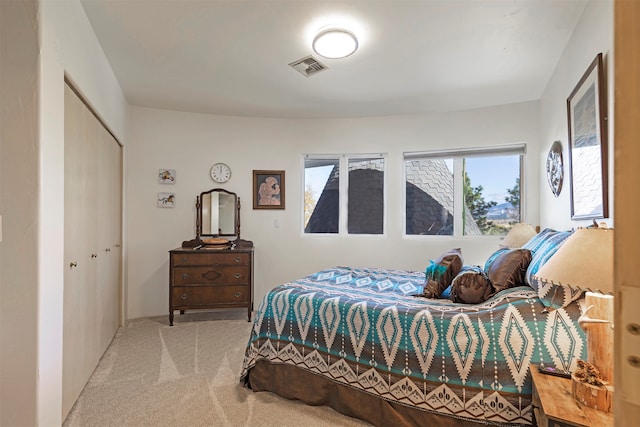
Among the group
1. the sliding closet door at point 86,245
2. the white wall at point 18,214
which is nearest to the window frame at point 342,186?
the sliding closet door at point 86,245

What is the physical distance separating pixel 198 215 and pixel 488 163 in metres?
3.44

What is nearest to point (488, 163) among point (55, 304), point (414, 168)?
point (414, 168)

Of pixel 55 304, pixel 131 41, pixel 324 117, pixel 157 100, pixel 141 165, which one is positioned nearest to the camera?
pixel 55 304

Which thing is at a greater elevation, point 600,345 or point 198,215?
point 198,215

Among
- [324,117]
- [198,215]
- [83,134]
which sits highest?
[324,117]

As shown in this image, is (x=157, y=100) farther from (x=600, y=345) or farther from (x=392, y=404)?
(x=600, y=345)

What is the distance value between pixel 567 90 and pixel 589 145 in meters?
0.72

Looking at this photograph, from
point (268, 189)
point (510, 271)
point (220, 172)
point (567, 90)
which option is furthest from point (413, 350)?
point (220, 172)

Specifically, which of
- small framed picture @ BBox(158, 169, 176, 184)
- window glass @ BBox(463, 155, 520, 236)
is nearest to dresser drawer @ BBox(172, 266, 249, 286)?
small framed picture @ BBox(158, 169, 176, 184)

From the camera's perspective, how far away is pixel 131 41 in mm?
2324

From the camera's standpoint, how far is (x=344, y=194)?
4.07 meters

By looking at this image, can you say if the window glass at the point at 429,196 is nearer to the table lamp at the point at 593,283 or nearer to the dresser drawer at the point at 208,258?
the dresser drawer at the point at 208,258

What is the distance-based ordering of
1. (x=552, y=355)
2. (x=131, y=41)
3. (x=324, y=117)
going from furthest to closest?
(x=324, y=117)
(x=131, y=41)
(x=552, y=355)

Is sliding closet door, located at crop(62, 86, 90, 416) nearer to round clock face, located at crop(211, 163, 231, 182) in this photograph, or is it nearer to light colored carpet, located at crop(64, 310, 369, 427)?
light colored carpet, located at crop(64, 310, 369, 427)
